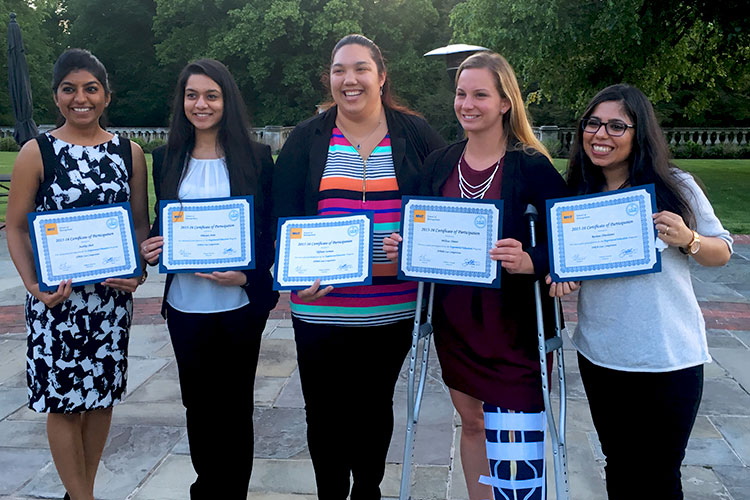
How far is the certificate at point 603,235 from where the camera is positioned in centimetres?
223

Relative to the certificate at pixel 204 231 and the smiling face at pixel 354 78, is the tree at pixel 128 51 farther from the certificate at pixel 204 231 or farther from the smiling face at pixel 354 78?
the smiling face at pixel 354 78

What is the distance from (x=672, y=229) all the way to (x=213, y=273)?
67.8 inches

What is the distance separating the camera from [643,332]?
2.24 m

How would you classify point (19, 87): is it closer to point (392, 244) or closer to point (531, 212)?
point (392, 244)

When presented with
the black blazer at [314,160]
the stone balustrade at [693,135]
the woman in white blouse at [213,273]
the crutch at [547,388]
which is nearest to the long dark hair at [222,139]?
the woman in white blouse at [213,273]

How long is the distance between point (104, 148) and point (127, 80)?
42.1m

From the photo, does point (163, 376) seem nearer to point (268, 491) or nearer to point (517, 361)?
point (268, 491)

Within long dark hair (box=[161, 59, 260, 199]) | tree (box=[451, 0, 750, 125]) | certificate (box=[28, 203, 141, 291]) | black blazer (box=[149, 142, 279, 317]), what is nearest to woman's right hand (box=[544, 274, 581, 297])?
black blazer (box=[149, 142, 279, 317])

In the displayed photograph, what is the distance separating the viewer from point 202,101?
8.86 feet

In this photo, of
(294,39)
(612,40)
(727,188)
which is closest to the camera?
(612,40)

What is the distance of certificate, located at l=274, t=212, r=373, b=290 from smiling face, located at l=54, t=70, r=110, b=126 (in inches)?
38.4

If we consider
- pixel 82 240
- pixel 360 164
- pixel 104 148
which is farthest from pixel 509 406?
pixel 104 148

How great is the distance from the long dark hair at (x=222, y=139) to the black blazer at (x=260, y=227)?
0.03 meters

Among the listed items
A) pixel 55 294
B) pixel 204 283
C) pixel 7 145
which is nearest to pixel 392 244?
pixel 204 283
